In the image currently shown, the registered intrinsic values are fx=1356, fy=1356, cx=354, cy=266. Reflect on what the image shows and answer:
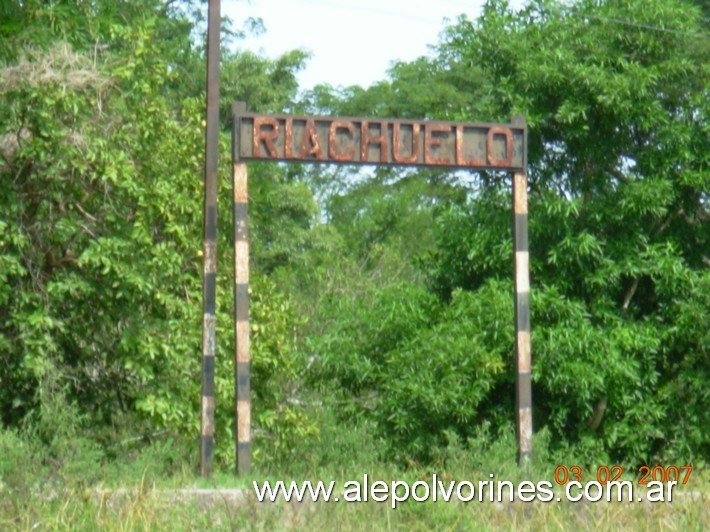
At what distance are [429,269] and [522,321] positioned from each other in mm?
3370

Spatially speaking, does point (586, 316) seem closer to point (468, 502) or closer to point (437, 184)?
point (468, 502)

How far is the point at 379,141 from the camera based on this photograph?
11602mm

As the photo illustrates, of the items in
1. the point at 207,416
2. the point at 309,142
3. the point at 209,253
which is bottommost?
the point at 207,416

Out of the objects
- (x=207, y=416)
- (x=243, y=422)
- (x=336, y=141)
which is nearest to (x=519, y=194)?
(x=336, y=141)

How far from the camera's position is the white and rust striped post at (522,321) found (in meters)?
11.5

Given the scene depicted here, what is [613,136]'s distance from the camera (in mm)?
14352

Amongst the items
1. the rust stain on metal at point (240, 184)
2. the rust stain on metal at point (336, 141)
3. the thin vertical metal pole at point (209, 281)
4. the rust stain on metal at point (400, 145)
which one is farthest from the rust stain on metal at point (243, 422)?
the rust stain on metal at point (400, 145)

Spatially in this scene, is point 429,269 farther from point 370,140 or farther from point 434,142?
point 370,140

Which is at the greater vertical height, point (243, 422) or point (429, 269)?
point (429, 269)

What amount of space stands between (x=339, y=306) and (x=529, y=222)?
217cm

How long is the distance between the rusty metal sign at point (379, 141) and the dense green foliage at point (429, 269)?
78.2 inches

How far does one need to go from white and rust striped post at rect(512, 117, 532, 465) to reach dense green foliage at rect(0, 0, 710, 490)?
1180mm
